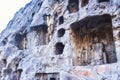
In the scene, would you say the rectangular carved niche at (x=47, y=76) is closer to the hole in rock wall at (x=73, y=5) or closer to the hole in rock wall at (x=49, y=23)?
the hole in rock wall at (x=49, y=23)

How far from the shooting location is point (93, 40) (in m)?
12.1

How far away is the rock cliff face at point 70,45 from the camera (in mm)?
10016

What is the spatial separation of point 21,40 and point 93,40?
26.0 feet

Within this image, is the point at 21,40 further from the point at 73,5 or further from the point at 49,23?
the point at 73,5

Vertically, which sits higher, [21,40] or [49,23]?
[49,23]

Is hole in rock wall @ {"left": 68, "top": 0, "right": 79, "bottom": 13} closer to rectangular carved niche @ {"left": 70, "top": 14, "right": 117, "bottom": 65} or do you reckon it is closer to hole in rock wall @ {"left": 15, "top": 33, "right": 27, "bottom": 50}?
rectangular carved niche @ {"left": 70, "top": 14, "right": 117, "bottom": 65}

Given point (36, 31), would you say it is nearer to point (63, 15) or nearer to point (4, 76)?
point (63, 15)

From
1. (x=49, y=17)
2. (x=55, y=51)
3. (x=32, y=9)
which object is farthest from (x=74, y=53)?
(x=32, y=9)

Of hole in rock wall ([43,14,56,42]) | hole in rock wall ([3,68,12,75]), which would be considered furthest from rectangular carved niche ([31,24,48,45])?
hole in rock wall ([3,68,12,75])

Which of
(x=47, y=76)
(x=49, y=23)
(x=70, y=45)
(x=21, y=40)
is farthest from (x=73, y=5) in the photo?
(x=21, y=40)

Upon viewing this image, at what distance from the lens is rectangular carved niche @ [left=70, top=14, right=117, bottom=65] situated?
11.4m

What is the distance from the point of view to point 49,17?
48.9ft

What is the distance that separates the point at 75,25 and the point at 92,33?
1.16 meters

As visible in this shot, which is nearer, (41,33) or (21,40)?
(41,33)
